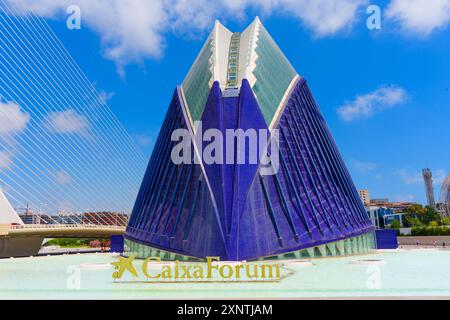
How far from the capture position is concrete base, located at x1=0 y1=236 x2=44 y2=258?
5619 cm

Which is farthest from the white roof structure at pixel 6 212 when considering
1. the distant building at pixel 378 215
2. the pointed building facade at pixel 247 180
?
the distant building at pixel 378 215

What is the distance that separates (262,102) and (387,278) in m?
21.9

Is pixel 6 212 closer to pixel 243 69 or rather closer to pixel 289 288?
pixel 243 69

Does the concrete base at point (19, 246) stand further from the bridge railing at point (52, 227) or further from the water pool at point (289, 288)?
the water pool at point (289, 288)

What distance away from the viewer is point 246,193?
3231 centimetres

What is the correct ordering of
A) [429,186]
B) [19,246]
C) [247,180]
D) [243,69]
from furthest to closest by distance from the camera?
[429,186] → [19,246] → [243,69] → [247,180]

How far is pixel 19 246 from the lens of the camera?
5925cm

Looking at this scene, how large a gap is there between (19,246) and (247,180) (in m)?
43.3

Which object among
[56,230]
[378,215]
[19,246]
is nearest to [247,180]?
[56,230]

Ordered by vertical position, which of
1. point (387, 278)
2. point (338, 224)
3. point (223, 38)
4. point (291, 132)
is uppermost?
point (223, 38)

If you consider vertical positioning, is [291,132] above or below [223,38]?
below
